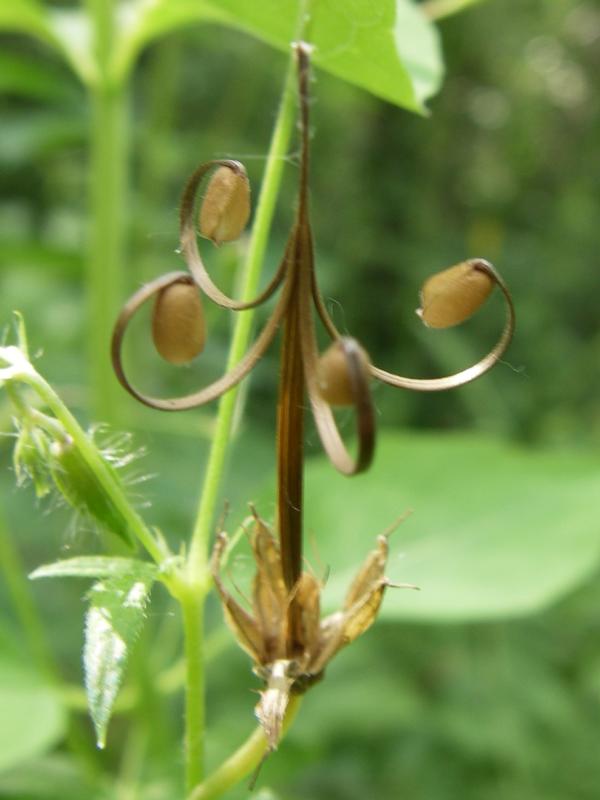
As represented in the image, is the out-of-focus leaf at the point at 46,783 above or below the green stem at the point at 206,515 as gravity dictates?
below

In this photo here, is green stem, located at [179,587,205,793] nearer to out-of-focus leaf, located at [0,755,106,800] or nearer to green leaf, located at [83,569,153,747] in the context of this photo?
green leaf, located at [83,569,153,747]

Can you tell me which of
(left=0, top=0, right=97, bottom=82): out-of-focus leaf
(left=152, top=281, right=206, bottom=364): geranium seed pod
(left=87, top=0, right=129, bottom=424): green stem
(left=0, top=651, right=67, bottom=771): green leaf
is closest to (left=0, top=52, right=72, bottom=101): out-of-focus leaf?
(left=0, top=0, right=97, bottom=82): out-of-focus leaf

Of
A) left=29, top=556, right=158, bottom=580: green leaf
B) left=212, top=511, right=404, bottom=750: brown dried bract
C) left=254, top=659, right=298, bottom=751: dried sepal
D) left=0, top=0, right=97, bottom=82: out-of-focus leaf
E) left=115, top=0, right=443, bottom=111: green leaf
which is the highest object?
left=0, top=0, right=97, bottom=82: out-of-focus leaf

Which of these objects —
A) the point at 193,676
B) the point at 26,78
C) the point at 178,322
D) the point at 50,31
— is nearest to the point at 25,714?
the point at 193,676

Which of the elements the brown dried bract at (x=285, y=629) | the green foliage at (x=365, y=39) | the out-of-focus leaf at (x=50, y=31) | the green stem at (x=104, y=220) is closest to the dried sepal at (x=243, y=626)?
the brown dried bract at (x=285, y=629)

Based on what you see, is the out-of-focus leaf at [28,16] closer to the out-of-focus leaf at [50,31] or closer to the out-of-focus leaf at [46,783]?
the out-of-focus leaf at [50,31]

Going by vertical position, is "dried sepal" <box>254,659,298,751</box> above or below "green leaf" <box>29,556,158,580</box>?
below
